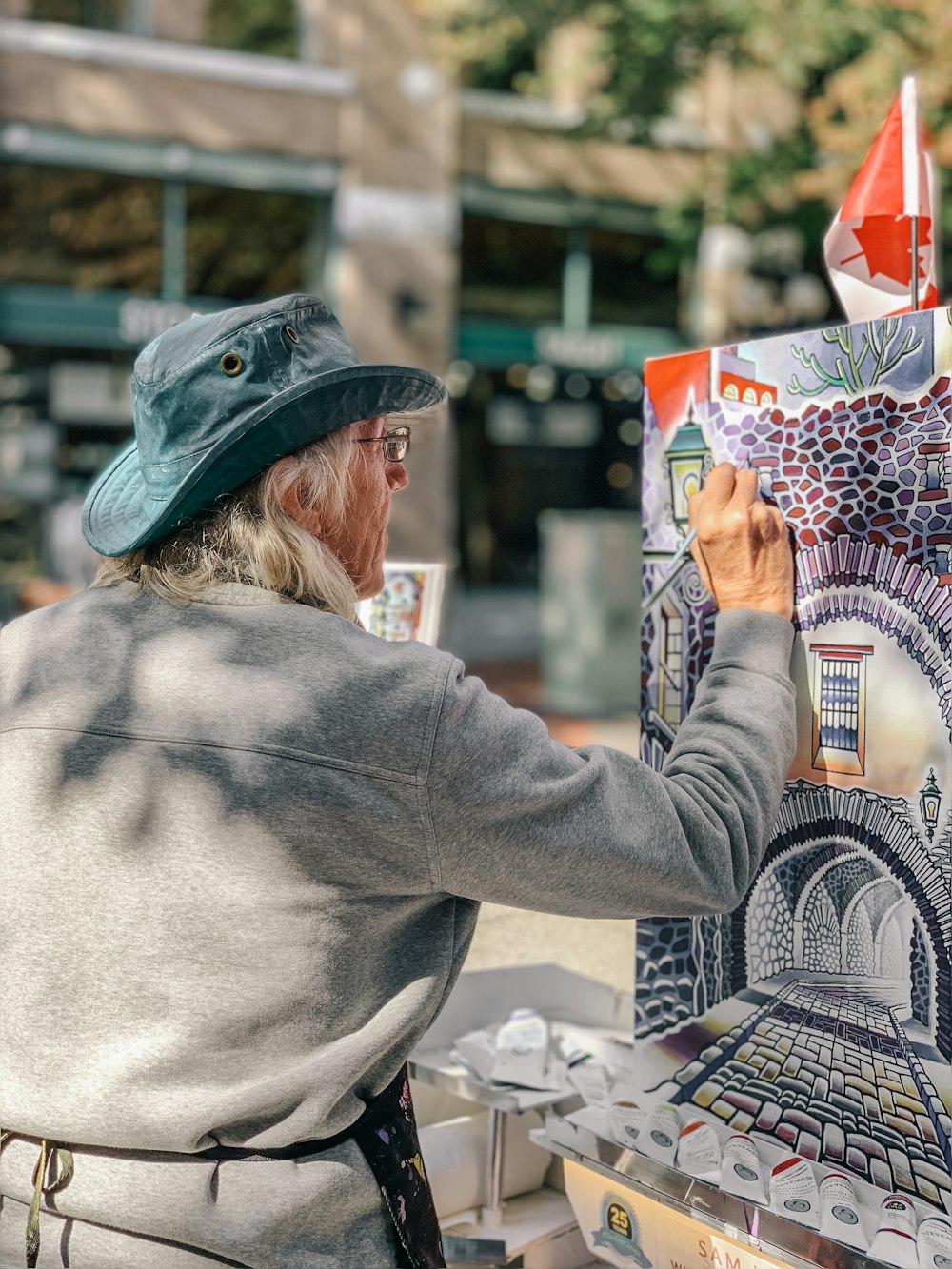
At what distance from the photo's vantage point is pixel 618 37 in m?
9.38

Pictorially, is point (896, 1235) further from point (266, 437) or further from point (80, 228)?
point (80, 228)

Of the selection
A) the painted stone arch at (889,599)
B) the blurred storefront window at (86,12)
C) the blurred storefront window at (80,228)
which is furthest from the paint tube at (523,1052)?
the blurred storefront window at (86,12)

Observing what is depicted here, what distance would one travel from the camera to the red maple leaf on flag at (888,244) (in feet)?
6.59

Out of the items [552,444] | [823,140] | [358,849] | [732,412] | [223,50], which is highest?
[223,50]

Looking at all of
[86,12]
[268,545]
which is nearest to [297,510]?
[268,545]

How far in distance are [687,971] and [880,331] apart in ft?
3.09

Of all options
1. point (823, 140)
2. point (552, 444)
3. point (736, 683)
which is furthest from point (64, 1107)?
point (552, 444)

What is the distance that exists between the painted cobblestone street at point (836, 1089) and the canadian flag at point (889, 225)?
1.02 meters

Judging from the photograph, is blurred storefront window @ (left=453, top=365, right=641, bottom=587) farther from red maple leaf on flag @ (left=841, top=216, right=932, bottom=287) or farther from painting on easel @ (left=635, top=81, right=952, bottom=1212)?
painting on easel @ (left=635, top=81, right=952, bottom=1212)

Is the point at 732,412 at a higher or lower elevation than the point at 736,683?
higher

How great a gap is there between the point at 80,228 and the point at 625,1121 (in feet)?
34.3

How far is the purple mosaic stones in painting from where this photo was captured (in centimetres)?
160

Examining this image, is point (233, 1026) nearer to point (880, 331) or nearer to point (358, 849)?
point (358, 849)

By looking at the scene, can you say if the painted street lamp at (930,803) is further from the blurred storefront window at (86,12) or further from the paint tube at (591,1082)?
the blurred storefront window at (86,12)
